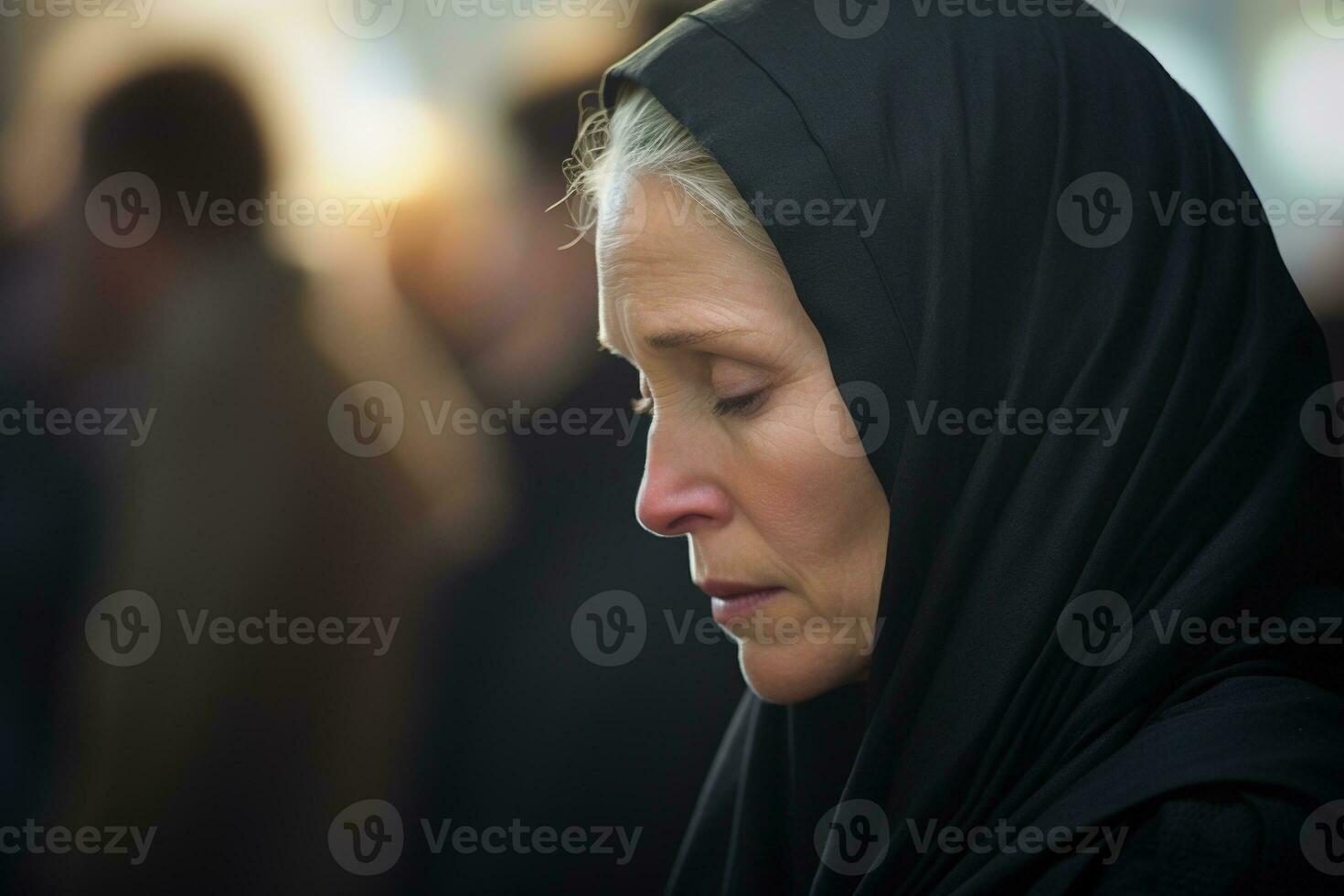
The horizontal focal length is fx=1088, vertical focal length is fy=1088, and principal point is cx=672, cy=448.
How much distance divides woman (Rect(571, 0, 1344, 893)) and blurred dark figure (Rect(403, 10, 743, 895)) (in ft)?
2.29

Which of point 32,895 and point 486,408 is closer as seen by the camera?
point 32,895

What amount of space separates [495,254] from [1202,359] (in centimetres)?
126

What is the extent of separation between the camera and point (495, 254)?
73.9 inches

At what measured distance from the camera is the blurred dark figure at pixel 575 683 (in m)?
1.65

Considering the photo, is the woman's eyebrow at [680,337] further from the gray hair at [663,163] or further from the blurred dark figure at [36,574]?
the blurred dark figure at [36,574]

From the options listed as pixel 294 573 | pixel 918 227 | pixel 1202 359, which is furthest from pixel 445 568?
pixel 1202 359

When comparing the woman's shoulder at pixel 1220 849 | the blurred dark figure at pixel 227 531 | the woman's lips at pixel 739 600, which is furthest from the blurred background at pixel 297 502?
the woman's shoulder at pixel 1220 849

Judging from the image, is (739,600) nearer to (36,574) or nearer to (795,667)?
(795,667)

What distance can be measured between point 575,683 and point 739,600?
29.2 inches

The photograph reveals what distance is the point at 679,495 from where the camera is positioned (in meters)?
0.99

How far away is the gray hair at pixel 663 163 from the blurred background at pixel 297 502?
691mm

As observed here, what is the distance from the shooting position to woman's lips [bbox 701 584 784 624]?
3.32 ft

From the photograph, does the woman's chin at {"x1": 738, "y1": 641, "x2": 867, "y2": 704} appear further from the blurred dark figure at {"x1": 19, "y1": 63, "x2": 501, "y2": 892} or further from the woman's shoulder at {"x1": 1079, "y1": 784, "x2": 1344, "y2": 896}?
the blurred dark figure at {"x1": 19, "y1": 63, "x2": 501, "y2": 892}

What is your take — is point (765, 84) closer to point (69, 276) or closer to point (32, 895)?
point (69, 276)
